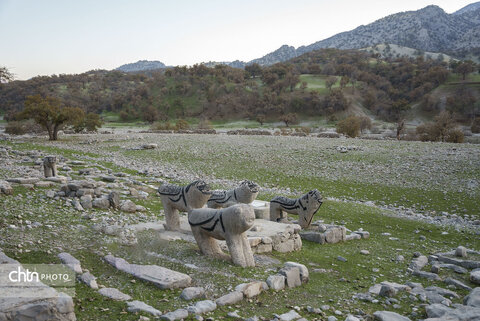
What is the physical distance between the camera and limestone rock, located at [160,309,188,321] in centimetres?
576

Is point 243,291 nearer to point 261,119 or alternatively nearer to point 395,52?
point 261,119

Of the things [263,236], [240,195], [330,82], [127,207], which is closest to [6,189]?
[127,207]

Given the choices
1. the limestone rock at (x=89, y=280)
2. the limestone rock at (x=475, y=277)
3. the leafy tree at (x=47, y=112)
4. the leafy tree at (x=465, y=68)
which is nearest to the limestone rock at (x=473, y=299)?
the limestone rock at (x=475, y=277)

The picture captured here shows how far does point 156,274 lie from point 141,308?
48.5 inches

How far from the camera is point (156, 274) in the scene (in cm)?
720

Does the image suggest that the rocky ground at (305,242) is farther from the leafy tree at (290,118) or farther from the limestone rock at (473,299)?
the leafy tree at (290,118)

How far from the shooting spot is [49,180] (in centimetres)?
1499

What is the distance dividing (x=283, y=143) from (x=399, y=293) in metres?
27.4

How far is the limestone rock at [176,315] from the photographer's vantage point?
227 inches

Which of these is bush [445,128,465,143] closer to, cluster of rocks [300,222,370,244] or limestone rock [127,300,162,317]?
cluster of rocks [300,222,370,244]

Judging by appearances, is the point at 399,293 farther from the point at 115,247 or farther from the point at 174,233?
the point at 115,247

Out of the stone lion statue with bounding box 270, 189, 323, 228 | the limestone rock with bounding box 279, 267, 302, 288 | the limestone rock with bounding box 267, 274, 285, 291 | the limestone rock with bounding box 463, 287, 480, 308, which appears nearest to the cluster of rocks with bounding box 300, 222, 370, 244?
the stone lion statue with bounding box 270, 189, 323, 228

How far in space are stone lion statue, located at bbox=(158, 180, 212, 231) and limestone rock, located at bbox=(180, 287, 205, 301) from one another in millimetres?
3284

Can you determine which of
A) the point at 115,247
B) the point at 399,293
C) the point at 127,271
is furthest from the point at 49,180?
the point at 399,293
